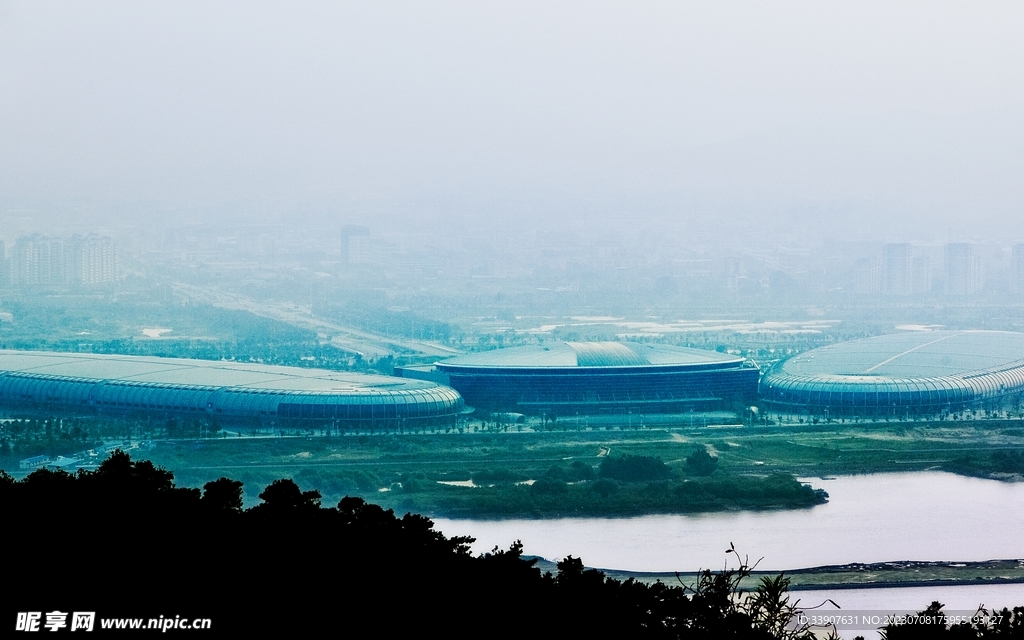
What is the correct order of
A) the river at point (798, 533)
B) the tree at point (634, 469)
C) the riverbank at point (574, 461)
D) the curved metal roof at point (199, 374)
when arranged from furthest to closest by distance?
the curved metal roof at point (199, 374) → the tree at point (634, 469) → the riverbank at point (574, 461) → the river at point (798, 533)

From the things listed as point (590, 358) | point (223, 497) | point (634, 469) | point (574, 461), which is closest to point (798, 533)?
point (634, 469)

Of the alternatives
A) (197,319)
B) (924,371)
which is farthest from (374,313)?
(924,371)

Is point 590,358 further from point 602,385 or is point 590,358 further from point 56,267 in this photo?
point 56,267

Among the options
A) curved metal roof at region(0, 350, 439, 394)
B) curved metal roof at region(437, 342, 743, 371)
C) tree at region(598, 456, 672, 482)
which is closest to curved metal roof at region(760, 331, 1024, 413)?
curved metal roof at region(437, 342, 743, 371)

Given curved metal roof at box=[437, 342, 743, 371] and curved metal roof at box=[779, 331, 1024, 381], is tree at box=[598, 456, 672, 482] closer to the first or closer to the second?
curved metal roof at box=[437, 342, 743, 371]

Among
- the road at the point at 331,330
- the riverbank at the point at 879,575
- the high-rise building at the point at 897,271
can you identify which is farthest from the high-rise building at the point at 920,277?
the riverbank at the point at 879,575

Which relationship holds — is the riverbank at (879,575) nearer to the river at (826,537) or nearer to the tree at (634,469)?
the river at (826,537)
